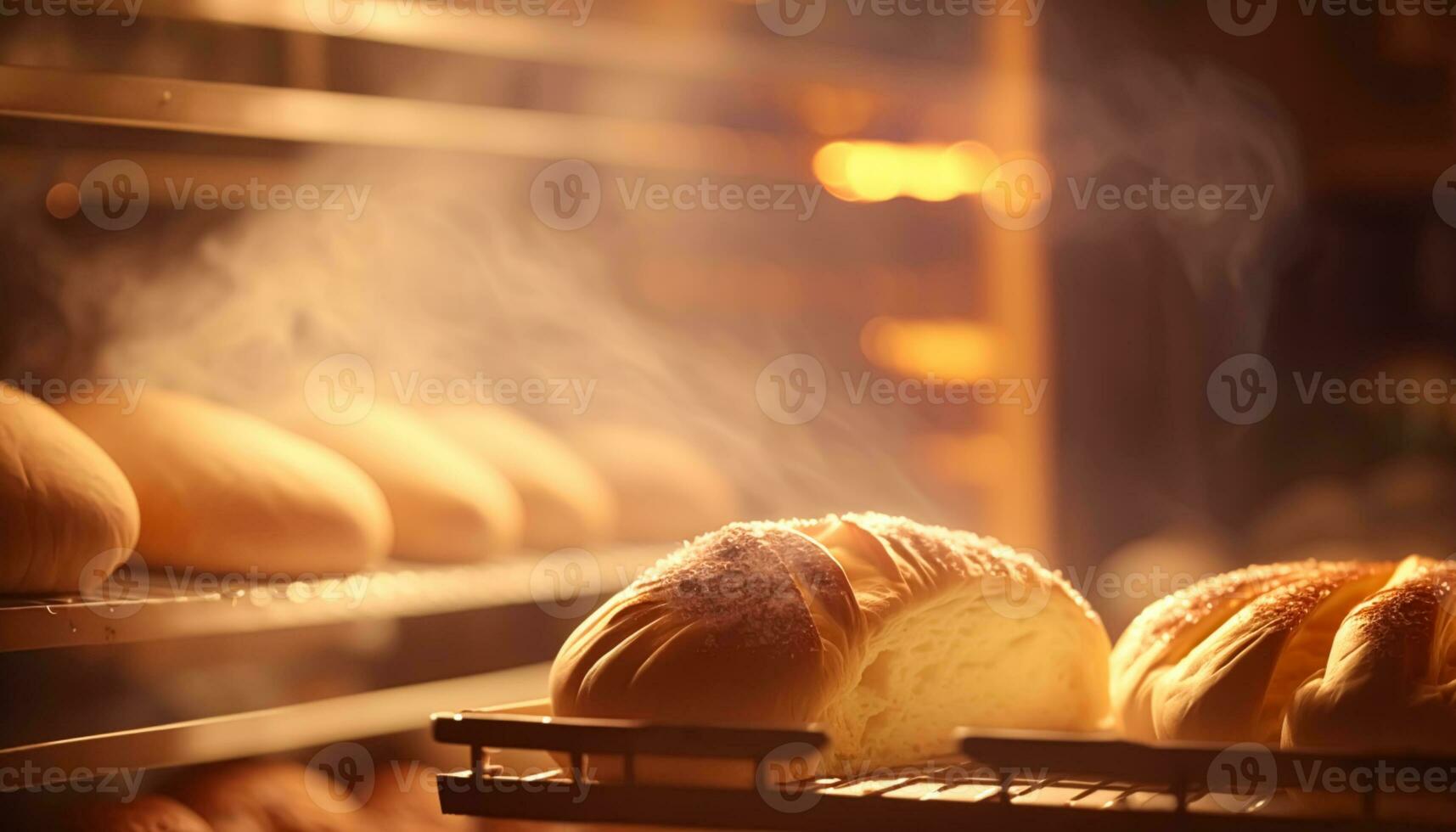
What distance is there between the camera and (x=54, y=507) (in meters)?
1.34

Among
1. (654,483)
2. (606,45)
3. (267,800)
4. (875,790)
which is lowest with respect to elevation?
(267,800)

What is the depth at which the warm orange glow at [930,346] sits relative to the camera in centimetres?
282

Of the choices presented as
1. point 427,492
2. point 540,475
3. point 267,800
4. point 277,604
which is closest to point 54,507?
point 277,604

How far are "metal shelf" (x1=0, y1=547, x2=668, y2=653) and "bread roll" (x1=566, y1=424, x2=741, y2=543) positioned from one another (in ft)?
0.52

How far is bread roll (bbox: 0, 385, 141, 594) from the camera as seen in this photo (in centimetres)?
131

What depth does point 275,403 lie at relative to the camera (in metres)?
1.94

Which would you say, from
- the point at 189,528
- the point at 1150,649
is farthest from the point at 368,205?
the point at 1150,649

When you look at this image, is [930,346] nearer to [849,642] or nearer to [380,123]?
[380,123]

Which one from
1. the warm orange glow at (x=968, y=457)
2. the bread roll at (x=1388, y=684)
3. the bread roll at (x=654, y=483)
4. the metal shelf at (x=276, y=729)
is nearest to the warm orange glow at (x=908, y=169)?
the warm orange glow at (x=968, y=457)

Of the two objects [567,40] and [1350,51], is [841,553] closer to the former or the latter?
[567,40]

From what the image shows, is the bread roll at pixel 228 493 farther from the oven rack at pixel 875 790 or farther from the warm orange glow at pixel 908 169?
the warm orange glow at pixel 908 169

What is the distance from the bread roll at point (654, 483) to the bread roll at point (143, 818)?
33.7 inches

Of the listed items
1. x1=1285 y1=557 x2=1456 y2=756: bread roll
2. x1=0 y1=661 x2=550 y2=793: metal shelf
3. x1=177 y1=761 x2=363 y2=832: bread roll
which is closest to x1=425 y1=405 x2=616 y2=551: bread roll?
x1=0 y1=661 x2=550 y2=793: metal shelf

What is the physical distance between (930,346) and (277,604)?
1691 millimetres
